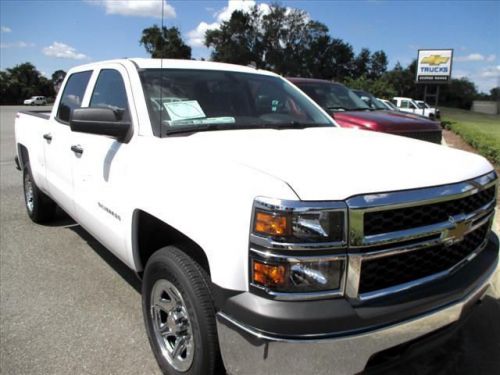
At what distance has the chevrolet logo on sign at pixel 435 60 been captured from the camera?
35.3m

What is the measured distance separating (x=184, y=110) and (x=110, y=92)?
2.69ft

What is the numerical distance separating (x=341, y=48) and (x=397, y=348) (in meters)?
109

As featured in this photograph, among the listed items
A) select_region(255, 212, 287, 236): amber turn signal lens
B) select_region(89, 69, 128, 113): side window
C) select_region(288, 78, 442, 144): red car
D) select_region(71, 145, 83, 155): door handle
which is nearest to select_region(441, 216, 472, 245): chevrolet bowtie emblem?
select_region(255, 212, 287, 236): amber turn signal lens

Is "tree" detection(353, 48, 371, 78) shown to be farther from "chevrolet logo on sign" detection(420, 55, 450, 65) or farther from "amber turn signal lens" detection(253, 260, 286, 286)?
"amber turn signal lens" detection(253, 260, 286, 286)

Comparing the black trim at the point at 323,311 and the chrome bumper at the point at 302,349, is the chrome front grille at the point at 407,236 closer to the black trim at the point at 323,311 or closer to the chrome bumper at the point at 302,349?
the black trim at the point at 323,311

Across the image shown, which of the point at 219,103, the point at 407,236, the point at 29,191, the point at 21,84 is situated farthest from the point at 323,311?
the point at 21,84

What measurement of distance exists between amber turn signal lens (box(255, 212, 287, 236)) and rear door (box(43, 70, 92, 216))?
8.06ft

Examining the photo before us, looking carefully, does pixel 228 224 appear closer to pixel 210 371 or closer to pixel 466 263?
pixel 210 371

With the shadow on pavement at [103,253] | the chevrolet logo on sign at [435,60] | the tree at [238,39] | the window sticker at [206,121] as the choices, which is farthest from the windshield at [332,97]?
the tree at [238,39]

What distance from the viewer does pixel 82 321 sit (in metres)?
3.42

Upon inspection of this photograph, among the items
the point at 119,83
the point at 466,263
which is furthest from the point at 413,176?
the point at 119,83

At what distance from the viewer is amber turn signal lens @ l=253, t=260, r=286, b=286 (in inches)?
76.0

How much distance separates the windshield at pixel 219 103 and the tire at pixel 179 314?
0.87 metres

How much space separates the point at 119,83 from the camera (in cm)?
345
